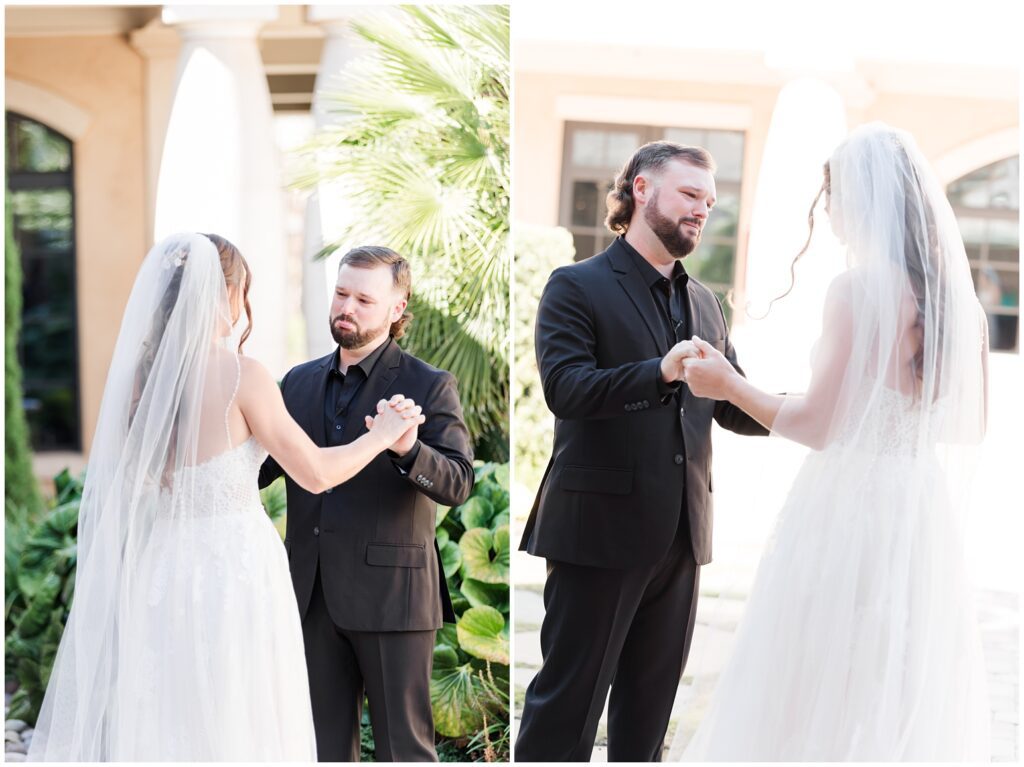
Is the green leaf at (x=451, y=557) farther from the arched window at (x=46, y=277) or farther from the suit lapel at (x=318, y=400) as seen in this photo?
the arched window at (x=46, y=277)

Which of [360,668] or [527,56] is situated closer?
[360,668]

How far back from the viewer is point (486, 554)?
14.4 feet

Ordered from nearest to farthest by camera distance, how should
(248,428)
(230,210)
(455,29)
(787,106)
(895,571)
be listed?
(895,571) < (248,428) < (455,29) < (230,210) < (787,106)

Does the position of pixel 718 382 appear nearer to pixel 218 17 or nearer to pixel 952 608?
pixel 952 608

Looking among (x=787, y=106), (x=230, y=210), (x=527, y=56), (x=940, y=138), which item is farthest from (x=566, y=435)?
(x=940, y=138)

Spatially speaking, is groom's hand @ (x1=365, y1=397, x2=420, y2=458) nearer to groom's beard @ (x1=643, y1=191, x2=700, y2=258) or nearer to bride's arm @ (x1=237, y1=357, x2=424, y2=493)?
bride's arm @ (x1=237, y1=357, x2=424, y2=493)

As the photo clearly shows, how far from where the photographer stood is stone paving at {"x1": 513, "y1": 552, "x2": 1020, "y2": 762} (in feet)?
9.93

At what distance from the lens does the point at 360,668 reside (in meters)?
3.26

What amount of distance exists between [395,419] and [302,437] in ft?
0.81

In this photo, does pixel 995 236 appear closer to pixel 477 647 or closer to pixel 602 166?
pixel 602 166

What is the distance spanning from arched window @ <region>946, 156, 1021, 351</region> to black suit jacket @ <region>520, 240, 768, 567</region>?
26.4 feet

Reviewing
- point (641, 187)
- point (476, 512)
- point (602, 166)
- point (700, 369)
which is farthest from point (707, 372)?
point (602, 166)

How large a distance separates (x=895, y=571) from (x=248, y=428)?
166 centimetres

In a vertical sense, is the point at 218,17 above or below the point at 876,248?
above
